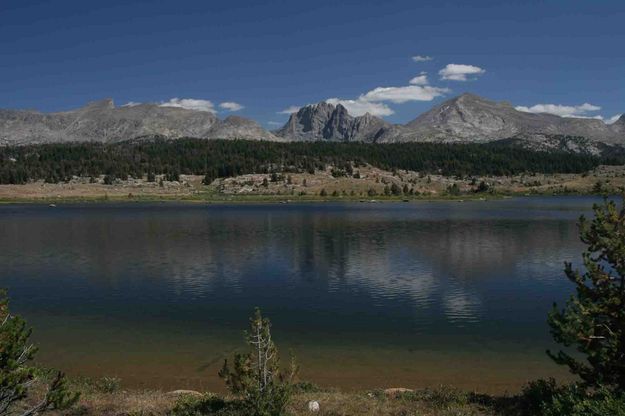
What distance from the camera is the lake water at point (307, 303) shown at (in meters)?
30.2

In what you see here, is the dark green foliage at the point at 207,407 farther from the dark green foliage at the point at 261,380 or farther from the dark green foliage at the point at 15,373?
the dark green foliage at the point at 15,373

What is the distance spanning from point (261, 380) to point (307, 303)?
2917 cm

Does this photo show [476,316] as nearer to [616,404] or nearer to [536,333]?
[536,333]

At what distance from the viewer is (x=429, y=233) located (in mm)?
107938

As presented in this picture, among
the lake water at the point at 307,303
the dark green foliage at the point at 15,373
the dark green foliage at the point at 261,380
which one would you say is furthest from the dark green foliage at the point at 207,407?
the lake water at the point at 307,303

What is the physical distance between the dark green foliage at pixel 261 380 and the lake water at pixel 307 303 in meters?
8.33

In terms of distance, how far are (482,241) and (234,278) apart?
52553 millimetres

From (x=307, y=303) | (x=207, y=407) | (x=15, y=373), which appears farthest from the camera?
(x=307, y=303)

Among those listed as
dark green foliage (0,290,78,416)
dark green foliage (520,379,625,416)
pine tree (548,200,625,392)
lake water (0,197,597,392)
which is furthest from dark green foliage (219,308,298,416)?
pine tree (548,200,625,392)

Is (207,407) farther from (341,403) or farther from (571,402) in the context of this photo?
(571,402)

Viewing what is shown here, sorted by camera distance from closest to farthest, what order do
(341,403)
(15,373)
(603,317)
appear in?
(15,373) → (603,317) → (341,403)

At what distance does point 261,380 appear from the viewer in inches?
706

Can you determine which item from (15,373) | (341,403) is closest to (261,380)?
(341,403)

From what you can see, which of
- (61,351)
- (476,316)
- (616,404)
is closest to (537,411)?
(616,404)
